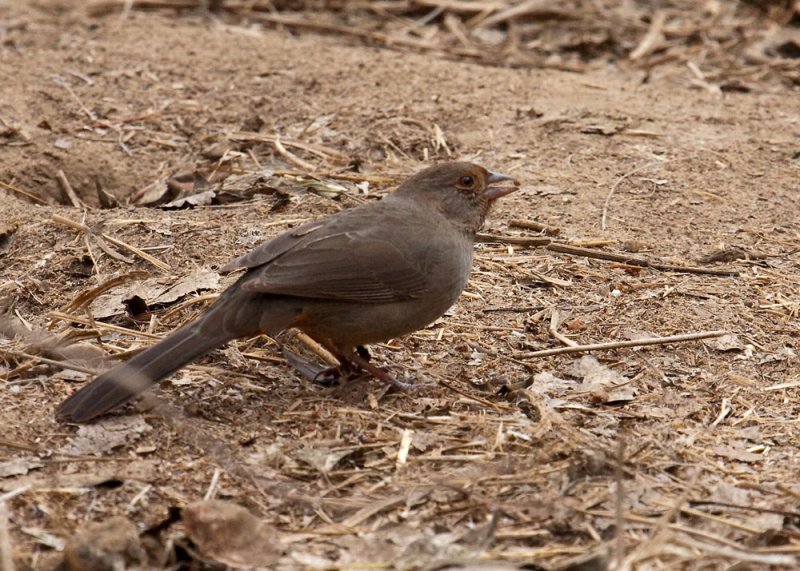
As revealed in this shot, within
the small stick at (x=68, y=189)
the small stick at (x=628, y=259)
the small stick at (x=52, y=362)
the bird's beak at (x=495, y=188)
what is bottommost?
A: the small stick at (x=68, y=189)

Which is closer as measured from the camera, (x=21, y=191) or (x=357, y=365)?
(x=357, y=365)

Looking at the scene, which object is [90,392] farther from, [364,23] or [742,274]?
[364,23]

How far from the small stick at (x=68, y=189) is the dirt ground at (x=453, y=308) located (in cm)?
3

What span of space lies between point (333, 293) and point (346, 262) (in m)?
0.17

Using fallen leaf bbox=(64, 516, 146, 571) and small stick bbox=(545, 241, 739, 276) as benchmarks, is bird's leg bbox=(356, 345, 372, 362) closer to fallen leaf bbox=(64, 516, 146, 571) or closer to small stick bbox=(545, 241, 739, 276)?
small stick bbox=(545, 241, 739, 276)

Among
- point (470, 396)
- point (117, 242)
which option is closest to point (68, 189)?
point (117, 242)

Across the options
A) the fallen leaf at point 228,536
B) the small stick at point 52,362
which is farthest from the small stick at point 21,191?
the fallen leaf at point 228,536

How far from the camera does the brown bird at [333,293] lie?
4.80 meters

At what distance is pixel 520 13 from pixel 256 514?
22.1 ft

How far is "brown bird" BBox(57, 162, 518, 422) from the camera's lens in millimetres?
4805

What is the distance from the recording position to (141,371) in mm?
4758

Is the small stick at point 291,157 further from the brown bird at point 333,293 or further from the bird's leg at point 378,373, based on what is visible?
the bird's leg at point 378,373

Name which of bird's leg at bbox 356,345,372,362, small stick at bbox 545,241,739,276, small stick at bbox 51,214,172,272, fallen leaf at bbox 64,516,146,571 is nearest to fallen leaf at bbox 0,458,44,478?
fallen leaf at bbox 64,516,146,571

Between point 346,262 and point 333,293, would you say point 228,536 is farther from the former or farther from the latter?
point 346,262
